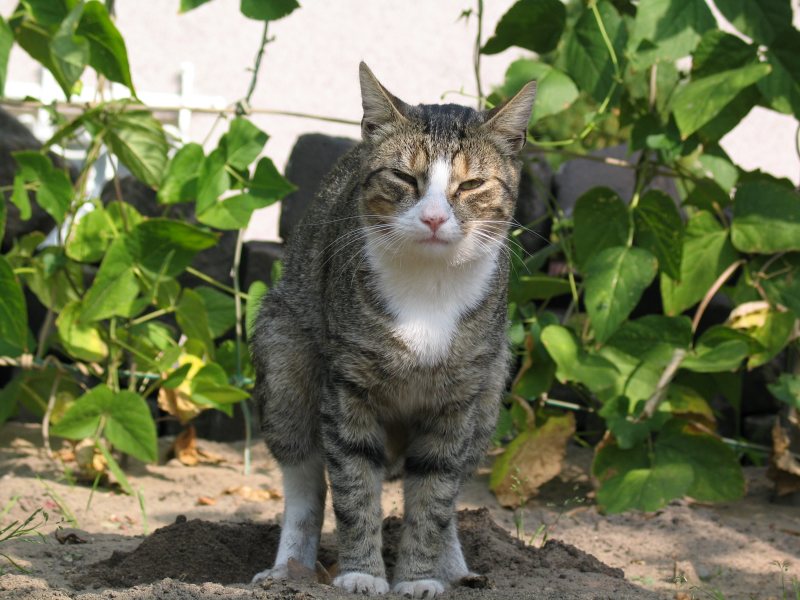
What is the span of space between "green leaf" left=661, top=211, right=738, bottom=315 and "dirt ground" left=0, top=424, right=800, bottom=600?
905 millimetres

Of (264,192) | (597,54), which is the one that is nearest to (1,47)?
(264,192)

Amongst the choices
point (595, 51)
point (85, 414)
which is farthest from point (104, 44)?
point (595, 51)

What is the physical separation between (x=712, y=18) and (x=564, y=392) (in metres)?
2.12

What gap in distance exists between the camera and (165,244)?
4.33 metres

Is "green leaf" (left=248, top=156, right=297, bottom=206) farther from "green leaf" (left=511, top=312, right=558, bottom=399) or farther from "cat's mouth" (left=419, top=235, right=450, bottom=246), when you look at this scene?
"cat's mouth" (left=419, top=235, right=450, bottom=246)

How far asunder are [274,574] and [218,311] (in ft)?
6.30

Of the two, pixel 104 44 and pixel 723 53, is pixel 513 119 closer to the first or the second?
pixel 723 53

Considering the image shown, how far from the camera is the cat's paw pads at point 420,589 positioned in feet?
9.52

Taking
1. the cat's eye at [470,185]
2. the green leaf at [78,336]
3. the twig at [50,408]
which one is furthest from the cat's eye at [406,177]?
the twig at [50,408]

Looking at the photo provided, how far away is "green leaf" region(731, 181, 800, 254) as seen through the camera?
424 centimetres

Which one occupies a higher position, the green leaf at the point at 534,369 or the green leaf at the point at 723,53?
the green leaf at the point at 723,53

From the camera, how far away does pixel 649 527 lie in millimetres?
4285

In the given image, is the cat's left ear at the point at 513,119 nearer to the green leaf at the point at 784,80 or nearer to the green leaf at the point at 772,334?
the green leaf at the point at 784,80

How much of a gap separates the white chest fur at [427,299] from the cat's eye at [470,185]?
0.21 m
